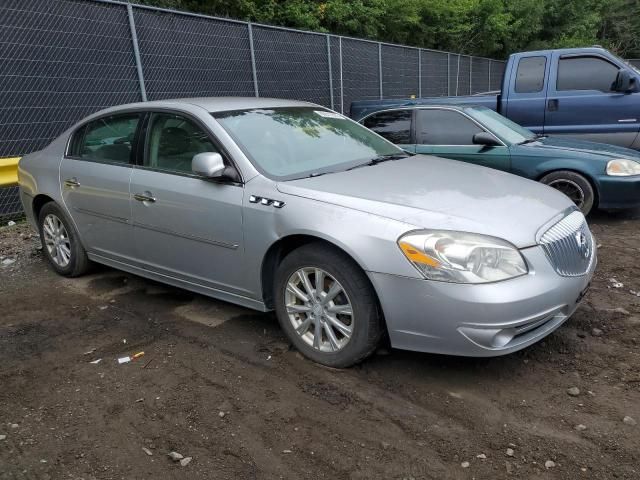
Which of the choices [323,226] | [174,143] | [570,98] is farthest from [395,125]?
[323,226]

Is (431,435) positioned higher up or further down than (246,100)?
further down

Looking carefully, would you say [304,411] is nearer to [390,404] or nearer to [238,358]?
[390,404]

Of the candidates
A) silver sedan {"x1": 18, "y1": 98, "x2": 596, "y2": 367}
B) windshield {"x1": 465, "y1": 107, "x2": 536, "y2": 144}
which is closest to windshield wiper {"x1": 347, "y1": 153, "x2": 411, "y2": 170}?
Answer: silver sedan {"x1": 18, "y1": 98, "x2": 596, "y2": 367}

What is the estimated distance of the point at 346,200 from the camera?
3178 mm

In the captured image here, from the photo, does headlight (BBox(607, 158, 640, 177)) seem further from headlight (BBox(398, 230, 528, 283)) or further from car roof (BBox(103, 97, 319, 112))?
headlight (BBox(398, 230, 528, 283))

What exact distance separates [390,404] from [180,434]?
109cm

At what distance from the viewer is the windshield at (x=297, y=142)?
3.69m

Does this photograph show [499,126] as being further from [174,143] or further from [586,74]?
[174,143]

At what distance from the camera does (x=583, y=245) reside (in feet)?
11.1

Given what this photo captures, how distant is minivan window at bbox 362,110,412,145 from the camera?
7078mm

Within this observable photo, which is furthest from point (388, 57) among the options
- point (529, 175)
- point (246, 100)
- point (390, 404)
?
point (390, 404)

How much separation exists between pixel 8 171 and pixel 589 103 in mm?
7660

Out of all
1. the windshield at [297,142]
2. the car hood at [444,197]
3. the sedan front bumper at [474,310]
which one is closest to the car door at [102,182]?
the windshield at [297,142]

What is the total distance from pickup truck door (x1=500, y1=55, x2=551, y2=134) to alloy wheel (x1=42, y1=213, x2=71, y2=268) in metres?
6.29
